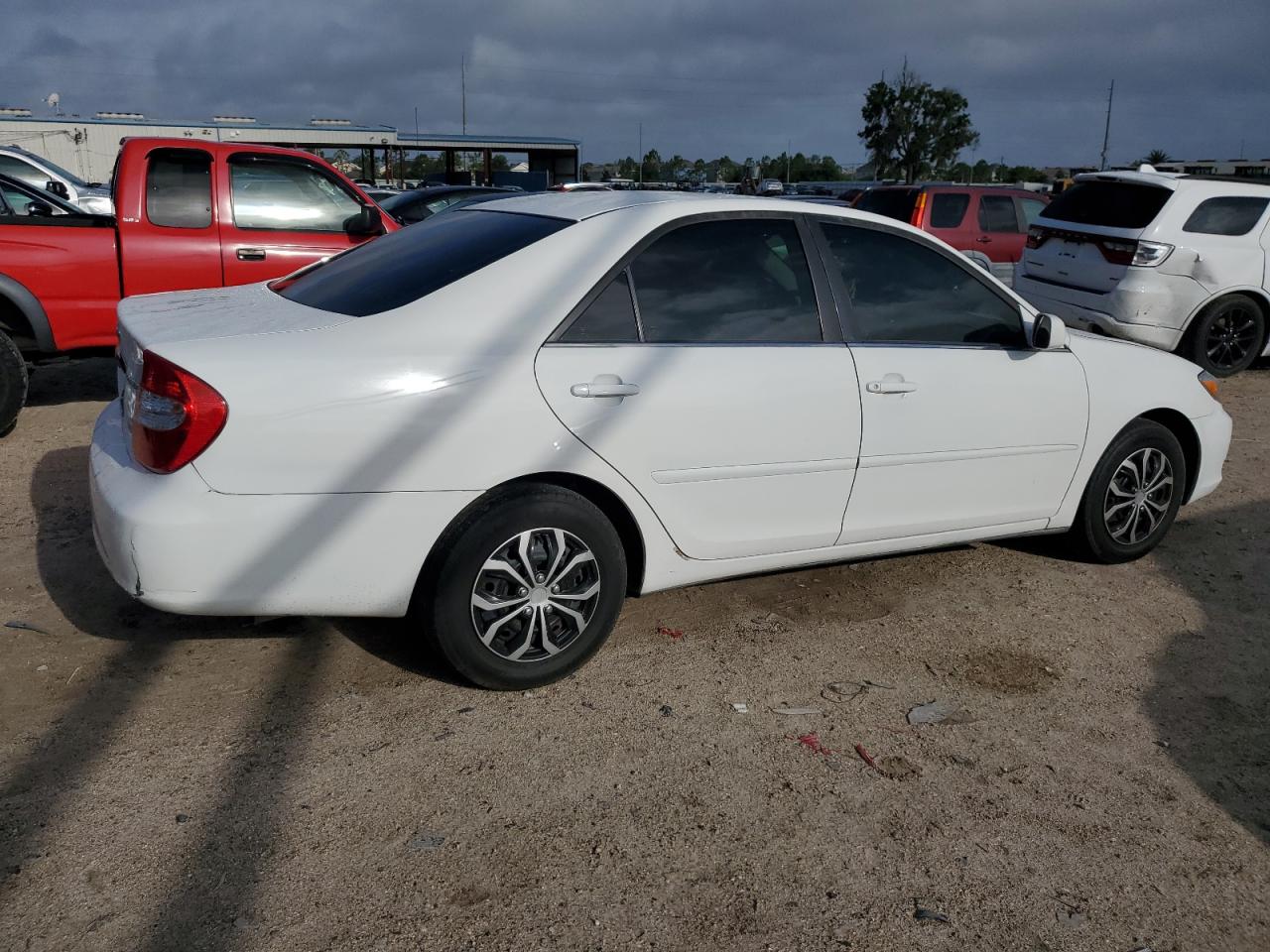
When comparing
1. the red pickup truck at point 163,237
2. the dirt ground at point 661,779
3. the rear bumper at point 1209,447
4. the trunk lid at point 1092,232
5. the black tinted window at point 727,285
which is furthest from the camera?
the trunk lid at point 1092,232

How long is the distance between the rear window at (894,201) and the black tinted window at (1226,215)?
13.7 feet

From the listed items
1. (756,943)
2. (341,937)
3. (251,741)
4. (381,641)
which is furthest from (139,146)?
(756,943)

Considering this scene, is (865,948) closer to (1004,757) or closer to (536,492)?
(1004,757)

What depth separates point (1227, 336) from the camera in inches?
388

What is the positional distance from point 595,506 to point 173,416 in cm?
136

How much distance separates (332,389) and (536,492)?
2.39ft

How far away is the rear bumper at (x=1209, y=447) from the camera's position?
16.9 feet

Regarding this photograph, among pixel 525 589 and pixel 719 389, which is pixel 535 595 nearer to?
pixel 525 589

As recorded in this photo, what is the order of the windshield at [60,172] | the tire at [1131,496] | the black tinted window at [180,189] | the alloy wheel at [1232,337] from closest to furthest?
the tire at [1131,496] < the black tinted window at [180,189] < the alloy wheel at [1232,337] < the windshield at [60,172]

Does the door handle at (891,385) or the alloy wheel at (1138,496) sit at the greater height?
the door handle at (891,385)

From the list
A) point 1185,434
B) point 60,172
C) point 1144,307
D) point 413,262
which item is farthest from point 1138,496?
point 60,172

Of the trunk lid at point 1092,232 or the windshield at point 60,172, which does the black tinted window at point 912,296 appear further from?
the windshield at point 60,172

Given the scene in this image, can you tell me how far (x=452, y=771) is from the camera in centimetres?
320

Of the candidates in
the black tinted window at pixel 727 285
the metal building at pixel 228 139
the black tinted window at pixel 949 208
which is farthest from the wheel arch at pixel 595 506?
the metal building at pixel 228 139
